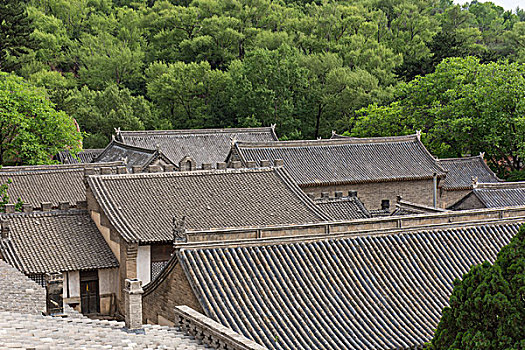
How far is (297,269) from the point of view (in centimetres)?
1831

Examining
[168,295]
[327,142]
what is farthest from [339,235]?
[327,142]

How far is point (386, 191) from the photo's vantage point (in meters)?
45.1

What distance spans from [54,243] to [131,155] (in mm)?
19335

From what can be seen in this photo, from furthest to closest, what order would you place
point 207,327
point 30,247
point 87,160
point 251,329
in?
point 87,160 → point 30,247 → point 251,329 → point 207,327

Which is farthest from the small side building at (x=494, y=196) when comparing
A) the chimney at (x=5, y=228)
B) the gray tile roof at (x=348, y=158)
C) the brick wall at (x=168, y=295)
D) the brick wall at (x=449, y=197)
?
the chimney at (x=5, y=228)

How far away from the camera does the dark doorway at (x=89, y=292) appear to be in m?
27.8

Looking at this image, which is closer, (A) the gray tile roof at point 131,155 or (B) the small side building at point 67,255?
(B) the small side building at point 67,255

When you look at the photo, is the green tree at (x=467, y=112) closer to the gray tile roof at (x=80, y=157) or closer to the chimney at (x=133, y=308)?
the gray tile roof at (x=80, y=157)

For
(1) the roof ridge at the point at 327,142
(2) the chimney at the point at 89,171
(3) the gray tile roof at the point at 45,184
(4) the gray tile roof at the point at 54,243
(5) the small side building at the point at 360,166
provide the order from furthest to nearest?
1. (1) the roof ridge at the point at 327,142
2. (5) the small side building at the point at 360,166
3. (3) the gray tile roof at the point at 45,184
4. (2) the chimney at the point at 89,171
5. (4) the gray tile roof at the point at 54,243

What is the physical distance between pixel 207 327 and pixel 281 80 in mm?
66932

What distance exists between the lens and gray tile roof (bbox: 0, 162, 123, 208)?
125 feet

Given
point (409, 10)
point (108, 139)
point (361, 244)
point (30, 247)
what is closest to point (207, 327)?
point (361, 244)

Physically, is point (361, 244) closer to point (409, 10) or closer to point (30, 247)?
point (30, 247)

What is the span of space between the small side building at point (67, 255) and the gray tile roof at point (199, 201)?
140 centimetres
